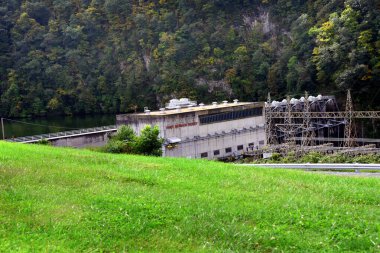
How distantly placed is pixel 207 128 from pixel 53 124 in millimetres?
36613

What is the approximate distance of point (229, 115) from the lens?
155 feet

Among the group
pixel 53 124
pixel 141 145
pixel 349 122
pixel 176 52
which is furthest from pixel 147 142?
pixel 176 52

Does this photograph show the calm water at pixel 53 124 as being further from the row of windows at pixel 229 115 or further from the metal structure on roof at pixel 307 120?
the metal structure on roof at pixel 307 120

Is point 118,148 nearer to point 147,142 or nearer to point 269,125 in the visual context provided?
point 147,142

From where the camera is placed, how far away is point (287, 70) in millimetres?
65250

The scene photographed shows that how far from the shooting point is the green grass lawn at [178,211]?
8156 mm

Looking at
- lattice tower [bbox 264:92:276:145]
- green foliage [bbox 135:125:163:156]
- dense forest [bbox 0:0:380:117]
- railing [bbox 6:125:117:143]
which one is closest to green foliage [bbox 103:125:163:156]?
green foliage [bbox 135:125:163:156]

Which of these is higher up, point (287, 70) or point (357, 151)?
point (287, 70)

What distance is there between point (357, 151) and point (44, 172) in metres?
30.3

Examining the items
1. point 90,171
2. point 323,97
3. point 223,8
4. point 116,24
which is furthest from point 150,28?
point 90,171

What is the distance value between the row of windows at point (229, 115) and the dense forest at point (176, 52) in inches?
443

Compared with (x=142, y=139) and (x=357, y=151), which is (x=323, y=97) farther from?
(x=142, y=139)

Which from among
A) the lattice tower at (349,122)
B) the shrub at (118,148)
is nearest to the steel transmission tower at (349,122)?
the lattice tower at (349,122)

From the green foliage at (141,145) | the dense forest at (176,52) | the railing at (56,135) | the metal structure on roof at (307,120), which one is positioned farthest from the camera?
the dense forest at (176,52)
